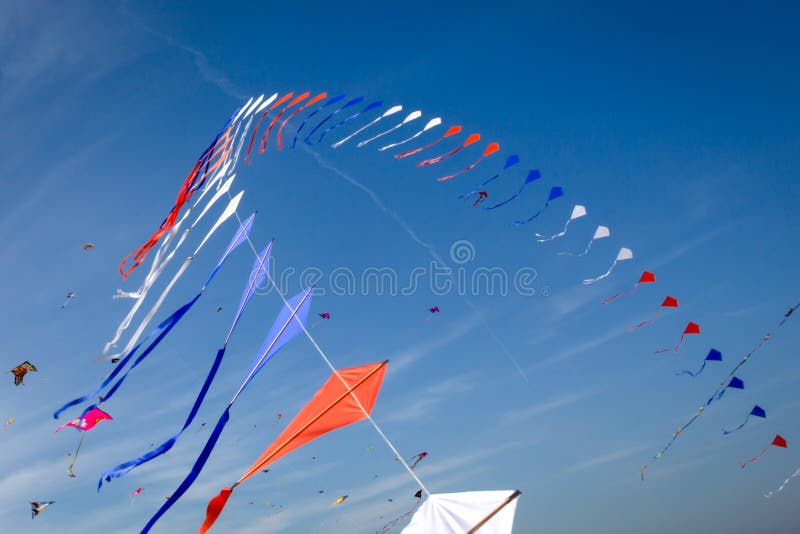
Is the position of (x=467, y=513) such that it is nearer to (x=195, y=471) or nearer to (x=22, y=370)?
(x=195, y=471)

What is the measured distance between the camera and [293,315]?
1266 cm

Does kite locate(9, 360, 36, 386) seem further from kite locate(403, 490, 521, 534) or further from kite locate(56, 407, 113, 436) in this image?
kite locate(403, 490, 521, 534)

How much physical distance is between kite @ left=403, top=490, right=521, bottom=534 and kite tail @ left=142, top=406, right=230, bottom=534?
3.75 m

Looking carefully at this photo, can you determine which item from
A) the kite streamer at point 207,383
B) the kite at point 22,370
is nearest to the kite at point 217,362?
the kite streamer at point 207,383

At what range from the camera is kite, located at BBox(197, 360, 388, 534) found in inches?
451

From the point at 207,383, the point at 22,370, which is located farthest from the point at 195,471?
the point at 22,370

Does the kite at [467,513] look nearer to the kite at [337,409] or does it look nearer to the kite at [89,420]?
the kite at [337,409]

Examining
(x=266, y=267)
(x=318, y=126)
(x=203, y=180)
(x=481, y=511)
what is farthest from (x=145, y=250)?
(x=481, y=511)

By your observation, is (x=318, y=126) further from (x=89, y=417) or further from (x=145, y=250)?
(x=89, y=417)

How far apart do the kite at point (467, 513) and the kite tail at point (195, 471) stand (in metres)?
3.75

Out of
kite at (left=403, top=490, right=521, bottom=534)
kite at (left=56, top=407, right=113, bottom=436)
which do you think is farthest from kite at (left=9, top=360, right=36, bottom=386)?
kite at (left=403, top=490, right=521, bottom=534)

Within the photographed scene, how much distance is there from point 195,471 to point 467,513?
470 centimetres

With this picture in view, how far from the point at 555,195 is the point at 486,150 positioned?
11.1 feet

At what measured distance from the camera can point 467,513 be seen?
8992 millimetres
